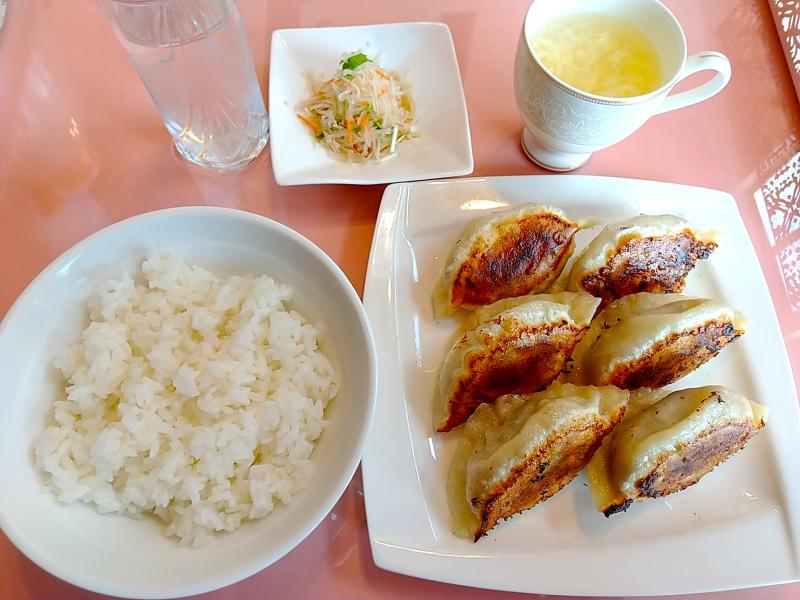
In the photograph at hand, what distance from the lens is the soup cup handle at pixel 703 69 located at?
1341 millimetres

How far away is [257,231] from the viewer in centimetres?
116

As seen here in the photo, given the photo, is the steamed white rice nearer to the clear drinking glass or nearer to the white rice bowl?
the white rice bowl

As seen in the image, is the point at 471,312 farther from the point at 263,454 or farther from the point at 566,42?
the point at 566,42

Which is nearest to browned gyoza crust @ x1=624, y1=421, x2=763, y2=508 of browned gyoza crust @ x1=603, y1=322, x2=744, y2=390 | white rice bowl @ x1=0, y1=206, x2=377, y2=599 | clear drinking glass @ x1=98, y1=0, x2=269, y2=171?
browned gyoza crust @ x1=603, y1=322, x2=744, y2=390

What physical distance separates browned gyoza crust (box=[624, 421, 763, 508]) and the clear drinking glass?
1293mm

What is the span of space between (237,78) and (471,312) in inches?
33.1

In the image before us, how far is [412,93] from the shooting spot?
1.67m

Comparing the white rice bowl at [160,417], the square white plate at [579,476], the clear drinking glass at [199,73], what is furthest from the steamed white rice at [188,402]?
the clear drinking glass at [199,73]

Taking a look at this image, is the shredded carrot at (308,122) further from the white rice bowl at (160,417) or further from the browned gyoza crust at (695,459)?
the browned gyoza crust at (695,459)

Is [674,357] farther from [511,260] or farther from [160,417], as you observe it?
[160,417]

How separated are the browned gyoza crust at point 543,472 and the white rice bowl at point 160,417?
304mm

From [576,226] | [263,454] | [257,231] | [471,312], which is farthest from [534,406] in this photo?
[257,231]

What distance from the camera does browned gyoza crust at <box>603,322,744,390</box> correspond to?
4.22 feet

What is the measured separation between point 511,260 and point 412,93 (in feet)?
2.06
